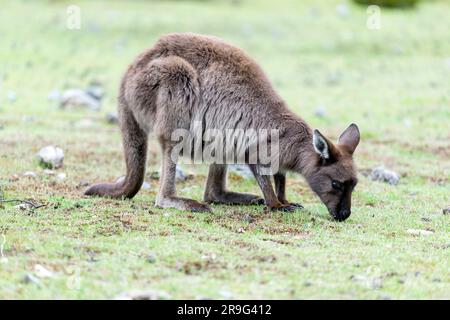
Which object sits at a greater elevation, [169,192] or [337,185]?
[337,185]

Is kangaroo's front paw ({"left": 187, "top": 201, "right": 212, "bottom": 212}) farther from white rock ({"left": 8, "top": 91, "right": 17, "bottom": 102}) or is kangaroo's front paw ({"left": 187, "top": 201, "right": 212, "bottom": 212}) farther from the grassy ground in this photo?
white rock ({"left": 8, "top": 91, "right": 17, "bottom": 102})

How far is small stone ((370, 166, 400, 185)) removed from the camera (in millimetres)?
9807

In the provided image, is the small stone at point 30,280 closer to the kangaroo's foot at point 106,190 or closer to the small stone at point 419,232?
the kangaroo's foot at point 106,190

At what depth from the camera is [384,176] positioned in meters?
9.88

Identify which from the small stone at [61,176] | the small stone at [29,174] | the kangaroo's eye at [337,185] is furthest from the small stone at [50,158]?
the kangaroo's eye at [337,185]

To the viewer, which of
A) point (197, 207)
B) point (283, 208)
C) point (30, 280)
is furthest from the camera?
point (283, 208)

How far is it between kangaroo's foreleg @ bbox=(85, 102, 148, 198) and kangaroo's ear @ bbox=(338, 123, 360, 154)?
1.95 metres

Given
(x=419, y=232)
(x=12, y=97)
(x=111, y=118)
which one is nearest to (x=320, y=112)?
(x=111, y=118)

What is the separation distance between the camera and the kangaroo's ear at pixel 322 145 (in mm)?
7410

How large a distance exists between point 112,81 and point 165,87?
9.10 meters

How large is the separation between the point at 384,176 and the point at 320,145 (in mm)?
2614

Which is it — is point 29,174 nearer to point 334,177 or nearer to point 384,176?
point 334,177
